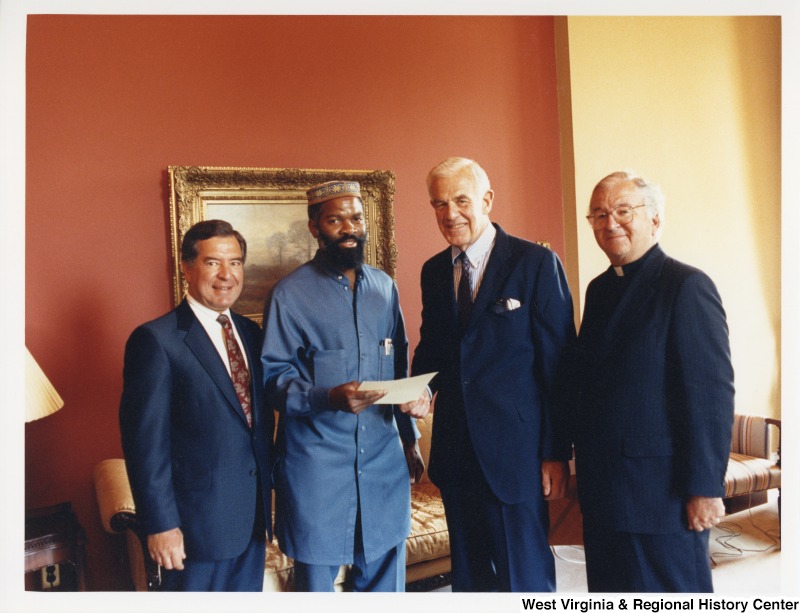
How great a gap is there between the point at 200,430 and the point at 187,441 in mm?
52

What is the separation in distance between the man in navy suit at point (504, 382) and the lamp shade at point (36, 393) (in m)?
1.49

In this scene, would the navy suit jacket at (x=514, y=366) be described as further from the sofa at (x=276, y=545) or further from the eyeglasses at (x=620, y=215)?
the sofa at (x=276, y=545)

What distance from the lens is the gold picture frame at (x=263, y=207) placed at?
2662mm

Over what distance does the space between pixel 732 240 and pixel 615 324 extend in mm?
1147

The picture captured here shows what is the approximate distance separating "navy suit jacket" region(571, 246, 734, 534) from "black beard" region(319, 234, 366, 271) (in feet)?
2.66

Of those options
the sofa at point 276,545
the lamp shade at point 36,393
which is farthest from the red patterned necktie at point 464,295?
the lamp shade at point 36,393

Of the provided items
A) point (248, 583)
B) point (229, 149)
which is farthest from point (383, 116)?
point (248, 583)

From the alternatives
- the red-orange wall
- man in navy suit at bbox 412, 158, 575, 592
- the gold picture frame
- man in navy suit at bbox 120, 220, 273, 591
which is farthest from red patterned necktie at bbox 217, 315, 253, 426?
the gold picture frame

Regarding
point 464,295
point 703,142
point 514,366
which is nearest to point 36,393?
point 464,295
